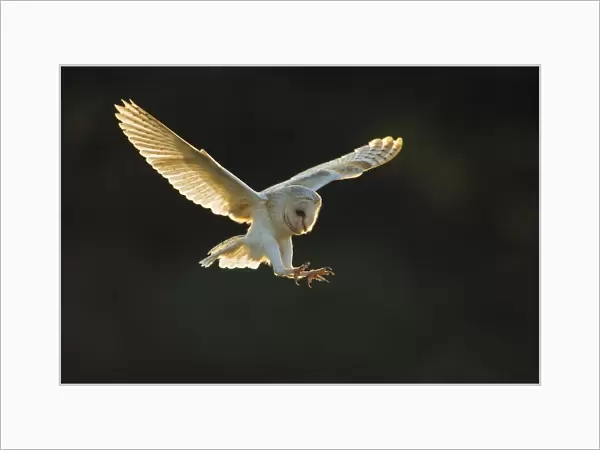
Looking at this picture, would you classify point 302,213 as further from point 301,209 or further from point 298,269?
point 298,269

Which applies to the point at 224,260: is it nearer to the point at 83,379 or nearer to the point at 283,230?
the point at 283,230

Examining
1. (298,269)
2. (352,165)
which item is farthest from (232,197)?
(352,165)

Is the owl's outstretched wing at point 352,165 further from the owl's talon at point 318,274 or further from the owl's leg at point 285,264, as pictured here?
the owl's talon at point 318,274

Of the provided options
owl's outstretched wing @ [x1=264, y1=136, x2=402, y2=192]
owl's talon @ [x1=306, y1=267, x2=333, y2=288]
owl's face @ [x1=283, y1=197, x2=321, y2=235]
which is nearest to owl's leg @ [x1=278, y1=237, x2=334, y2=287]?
owl's talon @ [x1=306, y1=267, x2=333, y2=288]

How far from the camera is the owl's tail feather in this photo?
2.61 meters

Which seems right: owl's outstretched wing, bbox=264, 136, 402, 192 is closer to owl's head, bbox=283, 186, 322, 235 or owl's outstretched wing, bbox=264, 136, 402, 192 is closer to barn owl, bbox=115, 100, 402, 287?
barn owl, bbox=115, 100, 402, 287

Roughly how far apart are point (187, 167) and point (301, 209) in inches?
16.3

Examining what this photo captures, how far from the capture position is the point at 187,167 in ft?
8.69

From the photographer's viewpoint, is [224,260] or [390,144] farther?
[390,144]

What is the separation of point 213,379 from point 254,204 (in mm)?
4207

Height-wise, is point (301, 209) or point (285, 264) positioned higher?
point (301, 209)

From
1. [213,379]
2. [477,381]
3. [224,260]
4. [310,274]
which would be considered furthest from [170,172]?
[477,381]

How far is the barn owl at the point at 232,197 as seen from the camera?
98.3 inches

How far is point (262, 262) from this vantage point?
272 centimetres
